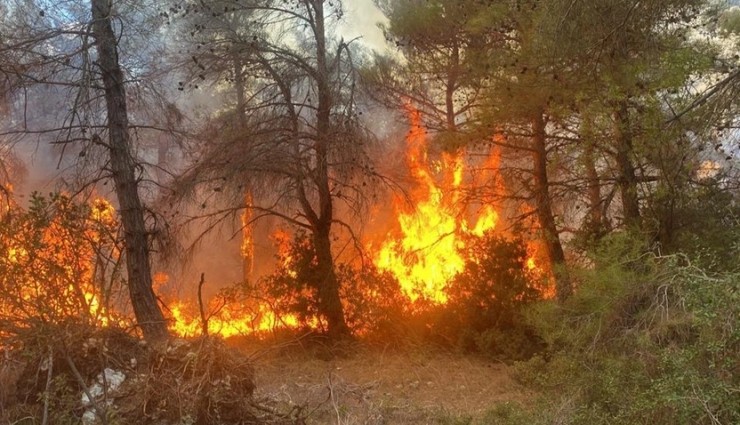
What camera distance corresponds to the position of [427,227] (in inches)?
587

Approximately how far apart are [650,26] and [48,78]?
9.06 meters

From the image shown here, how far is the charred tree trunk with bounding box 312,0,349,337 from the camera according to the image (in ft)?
36.6

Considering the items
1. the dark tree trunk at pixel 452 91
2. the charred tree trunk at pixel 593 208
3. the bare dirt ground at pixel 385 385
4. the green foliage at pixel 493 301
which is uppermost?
the dark tree trunk at pixel 452 91

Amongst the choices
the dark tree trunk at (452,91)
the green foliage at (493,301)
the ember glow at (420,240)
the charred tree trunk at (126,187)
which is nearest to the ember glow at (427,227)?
the ember glow at (420,240)

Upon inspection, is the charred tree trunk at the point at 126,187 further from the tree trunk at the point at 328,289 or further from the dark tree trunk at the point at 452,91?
the dark tree trunk at the point at 452,91

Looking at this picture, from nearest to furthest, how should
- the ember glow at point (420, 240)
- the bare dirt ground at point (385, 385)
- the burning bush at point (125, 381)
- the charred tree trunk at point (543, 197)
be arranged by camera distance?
1. the burning bush at point (125, 381)
2. the bare dirt ground at point (385, 385)
3. the charred tree trunk at point (543, 197)
4. the ember glow at point (420, 240)

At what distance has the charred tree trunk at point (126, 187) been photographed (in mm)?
9914

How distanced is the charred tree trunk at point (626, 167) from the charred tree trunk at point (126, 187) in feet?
26.8

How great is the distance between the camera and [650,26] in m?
7.68

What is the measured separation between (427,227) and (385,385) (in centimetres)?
564

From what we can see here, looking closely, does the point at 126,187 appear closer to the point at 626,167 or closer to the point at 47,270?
the point at 47,270

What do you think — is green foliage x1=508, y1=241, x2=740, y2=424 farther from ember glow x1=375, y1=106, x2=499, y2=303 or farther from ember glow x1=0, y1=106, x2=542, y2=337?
ember glow x1=375, y1=106, x2=499, y2=303

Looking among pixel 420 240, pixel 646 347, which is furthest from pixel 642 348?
pixel 420 240

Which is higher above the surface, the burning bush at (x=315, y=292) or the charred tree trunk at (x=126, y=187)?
the charred tree trunk at (x=126, y=187)
